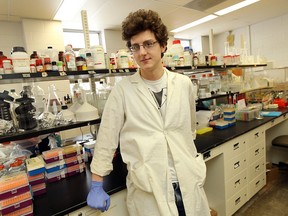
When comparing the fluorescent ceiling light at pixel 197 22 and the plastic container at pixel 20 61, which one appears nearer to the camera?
the plastic container at pixel 20 61

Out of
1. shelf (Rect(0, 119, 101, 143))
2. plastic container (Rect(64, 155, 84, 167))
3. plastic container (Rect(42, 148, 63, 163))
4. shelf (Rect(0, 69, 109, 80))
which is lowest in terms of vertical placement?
plastic container (Rect(64, 155, 84, 167))

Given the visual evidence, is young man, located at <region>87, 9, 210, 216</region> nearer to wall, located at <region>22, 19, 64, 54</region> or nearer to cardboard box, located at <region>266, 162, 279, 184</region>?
cardboard box, located at <region>266, 162, 279, 184</region>

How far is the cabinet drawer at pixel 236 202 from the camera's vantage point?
1885 mm

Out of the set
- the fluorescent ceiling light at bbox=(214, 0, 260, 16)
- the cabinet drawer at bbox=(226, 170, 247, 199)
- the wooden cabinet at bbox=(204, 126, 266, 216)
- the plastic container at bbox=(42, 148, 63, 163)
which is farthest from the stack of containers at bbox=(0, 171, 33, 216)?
the fluorescent ceiling light at bbox=(214, 0, 260, 16)

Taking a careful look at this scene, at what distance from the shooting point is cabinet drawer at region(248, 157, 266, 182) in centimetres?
212

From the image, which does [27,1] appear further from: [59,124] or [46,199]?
[46,199]

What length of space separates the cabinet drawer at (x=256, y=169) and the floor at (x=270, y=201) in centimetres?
28

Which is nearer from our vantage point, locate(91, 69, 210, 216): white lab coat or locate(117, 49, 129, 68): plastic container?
locate(91, 69, 210, 216): white lab coat

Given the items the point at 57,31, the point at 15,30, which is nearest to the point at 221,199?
the point at 57,31

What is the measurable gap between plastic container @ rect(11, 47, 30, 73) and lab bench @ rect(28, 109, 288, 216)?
76 cm

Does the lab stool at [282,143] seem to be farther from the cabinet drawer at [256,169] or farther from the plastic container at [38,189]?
the plastic container at [38,189]

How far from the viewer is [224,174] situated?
182 centimetres

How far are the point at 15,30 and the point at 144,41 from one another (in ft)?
11.4

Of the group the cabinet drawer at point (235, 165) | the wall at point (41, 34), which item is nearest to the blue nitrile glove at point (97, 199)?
the cabinet drawer at point (235, 165)
